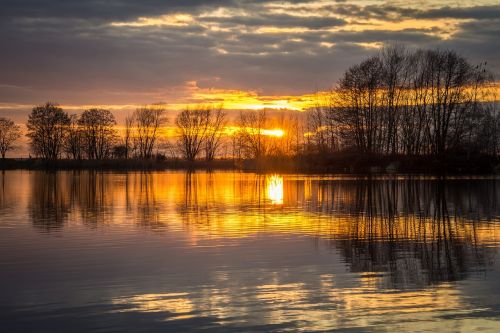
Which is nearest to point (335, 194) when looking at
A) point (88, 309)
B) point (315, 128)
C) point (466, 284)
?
point (466, 284)

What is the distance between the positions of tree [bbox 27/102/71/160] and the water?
270ft

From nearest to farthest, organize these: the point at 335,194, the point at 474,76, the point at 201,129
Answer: the point at 335,194 < the point at 474,76 < the point at 201,129

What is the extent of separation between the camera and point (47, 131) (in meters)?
102

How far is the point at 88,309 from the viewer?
894 cm

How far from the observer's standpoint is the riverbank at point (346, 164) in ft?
215

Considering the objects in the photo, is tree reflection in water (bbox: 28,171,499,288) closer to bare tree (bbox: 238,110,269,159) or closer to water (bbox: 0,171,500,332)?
water (bbox: 0,171,500,332)

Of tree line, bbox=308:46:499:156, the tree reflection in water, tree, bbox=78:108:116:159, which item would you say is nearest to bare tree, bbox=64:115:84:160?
tree, bbox=78:108:116:159

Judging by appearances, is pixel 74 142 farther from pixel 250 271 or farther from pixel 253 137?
pixel 250 271

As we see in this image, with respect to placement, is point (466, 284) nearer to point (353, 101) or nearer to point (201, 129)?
point (353, 101)

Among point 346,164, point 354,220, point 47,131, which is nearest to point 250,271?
point 354,220

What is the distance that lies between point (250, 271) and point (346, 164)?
200 ft

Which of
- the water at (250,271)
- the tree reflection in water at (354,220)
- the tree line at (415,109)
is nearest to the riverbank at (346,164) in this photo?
the tree line at (415,109)

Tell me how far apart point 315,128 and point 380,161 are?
20449 mm

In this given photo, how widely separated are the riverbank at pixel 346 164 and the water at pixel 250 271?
4412 centimetres
